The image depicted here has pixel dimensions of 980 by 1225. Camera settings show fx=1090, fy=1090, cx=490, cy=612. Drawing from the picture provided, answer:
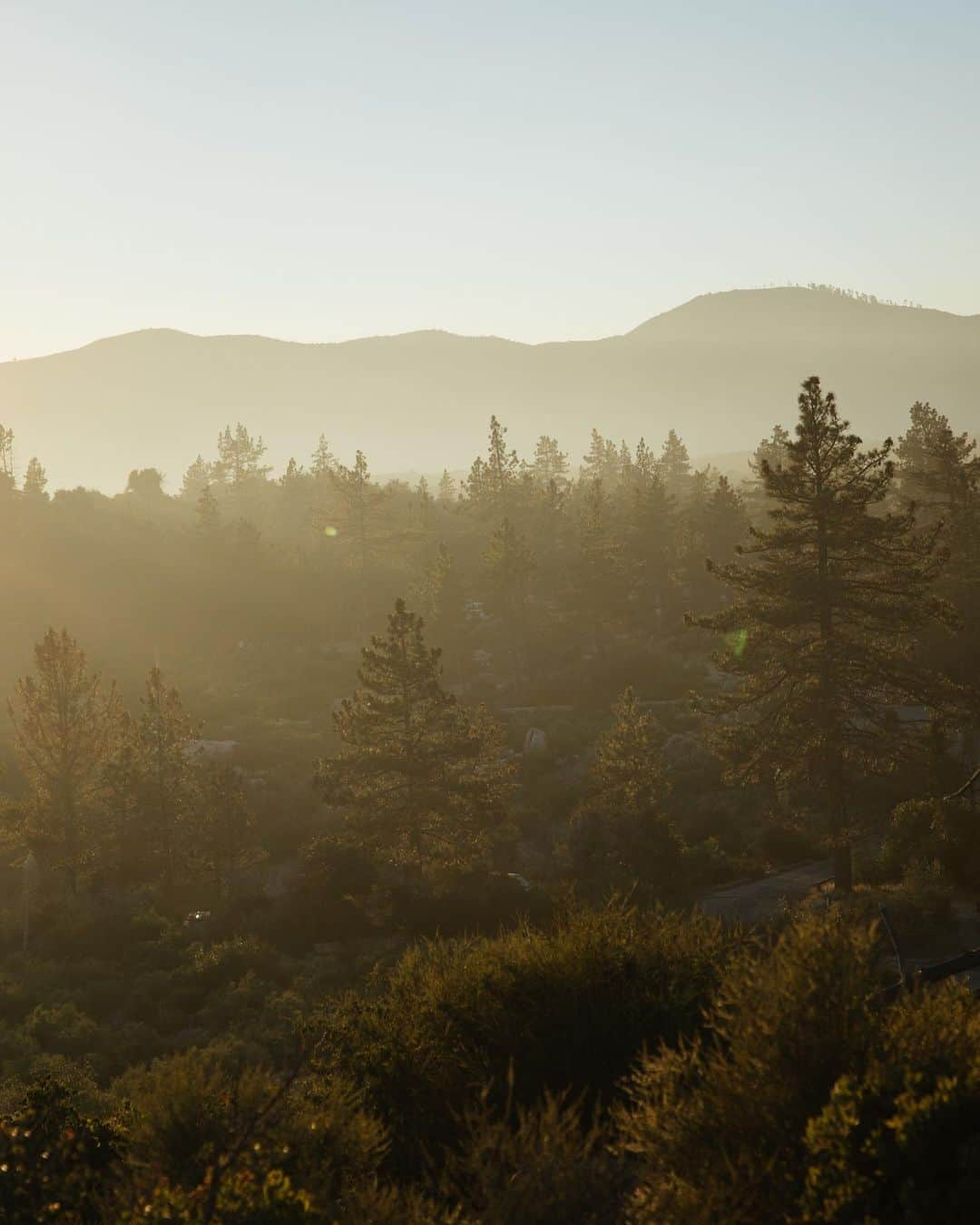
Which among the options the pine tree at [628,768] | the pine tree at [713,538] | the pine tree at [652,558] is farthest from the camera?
the pine tree at [652,558]

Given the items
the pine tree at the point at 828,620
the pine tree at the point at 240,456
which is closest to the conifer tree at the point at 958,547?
the pine tree at the point at 828,620

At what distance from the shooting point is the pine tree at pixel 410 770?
117 ft

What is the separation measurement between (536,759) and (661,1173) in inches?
1687

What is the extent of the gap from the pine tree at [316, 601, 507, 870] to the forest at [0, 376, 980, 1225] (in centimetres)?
16

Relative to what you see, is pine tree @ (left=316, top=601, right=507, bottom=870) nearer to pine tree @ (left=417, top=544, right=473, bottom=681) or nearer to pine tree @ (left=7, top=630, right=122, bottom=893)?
pine tree @ (left=7, top=630, right=122, bottom=893)

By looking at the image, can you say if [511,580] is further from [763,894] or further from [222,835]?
[763,894]

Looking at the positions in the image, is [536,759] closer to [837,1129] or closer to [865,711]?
[865,711]

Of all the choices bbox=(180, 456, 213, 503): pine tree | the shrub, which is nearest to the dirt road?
the shrub

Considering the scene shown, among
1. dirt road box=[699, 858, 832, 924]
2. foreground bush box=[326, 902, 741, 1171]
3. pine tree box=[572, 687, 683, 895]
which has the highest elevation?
foreground bush box=[326, 902, 741, 1171]

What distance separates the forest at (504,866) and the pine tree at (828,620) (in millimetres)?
132

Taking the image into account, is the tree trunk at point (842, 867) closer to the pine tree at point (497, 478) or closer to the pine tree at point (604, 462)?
the pine tree at point (497, 478)

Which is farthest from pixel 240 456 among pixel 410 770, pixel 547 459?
pixel 410 770

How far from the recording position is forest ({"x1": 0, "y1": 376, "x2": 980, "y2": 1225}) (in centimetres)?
943

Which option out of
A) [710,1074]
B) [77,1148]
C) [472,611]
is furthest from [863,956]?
[472,611]
